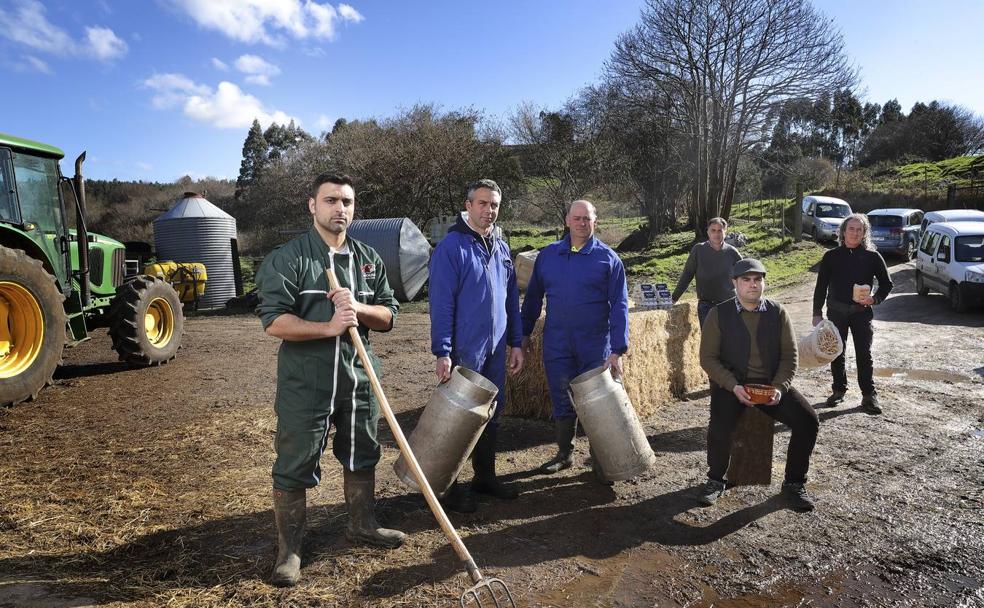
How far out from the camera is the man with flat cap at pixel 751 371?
3.87m

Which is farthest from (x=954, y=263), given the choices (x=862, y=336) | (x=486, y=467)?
(x=486, y=467)

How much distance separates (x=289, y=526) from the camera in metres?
3.04

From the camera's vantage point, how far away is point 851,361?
8078 mm

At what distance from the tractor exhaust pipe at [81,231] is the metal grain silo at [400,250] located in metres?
8.38

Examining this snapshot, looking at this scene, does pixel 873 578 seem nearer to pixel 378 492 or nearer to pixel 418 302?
pixel 378 492

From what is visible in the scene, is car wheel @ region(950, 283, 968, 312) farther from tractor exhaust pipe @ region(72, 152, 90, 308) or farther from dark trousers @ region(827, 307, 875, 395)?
tractor exhaust pipe @ region(72, 152, 90, 308)

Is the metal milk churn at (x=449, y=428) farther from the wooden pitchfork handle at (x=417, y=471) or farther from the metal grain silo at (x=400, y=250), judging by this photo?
the metal grain silo at (x=400, y=250)

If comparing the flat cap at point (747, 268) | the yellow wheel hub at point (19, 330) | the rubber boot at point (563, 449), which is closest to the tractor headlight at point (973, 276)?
the flat cap at point (747, 268)

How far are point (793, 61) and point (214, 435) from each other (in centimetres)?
2232

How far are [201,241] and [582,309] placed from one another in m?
16.9

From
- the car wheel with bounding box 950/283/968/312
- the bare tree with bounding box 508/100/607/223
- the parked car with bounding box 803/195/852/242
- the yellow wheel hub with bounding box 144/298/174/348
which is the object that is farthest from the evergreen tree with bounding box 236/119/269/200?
the car wheel with bounding box 950/283/968/312

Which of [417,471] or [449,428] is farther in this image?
[449,428]

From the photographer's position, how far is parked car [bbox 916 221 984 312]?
11406mm

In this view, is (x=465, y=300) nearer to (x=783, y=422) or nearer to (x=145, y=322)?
(x=783, y=422)
